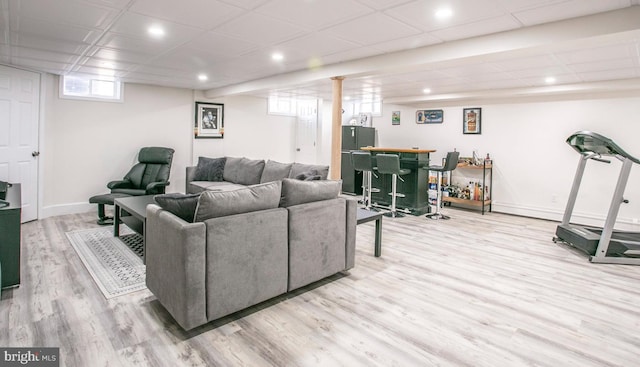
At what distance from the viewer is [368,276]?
3305mm

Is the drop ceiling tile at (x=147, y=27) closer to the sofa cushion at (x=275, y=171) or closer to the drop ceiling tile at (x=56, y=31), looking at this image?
the drop ceiling tile at (x=56, y=31)

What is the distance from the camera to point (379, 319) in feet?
8.27

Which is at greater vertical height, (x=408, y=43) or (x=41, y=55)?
(x=408, y=43)

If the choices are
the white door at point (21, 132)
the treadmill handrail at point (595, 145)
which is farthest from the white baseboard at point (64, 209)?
the treadmill handrail at point (595, 145)

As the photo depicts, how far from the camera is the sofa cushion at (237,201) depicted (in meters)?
2.26

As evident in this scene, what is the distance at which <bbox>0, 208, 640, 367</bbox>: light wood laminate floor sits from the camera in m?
2.08

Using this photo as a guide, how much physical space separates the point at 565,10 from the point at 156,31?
3.42m

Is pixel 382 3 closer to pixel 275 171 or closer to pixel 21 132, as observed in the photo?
pixel 275 171

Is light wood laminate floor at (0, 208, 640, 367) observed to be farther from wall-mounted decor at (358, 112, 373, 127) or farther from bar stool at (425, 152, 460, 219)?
wall-mounted decor at (358, 112, 373, 127)

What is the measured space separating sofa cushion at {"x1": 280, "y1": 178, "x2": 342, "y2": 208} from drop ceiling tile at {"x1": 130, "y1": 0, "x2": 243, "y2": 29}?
4.66ft

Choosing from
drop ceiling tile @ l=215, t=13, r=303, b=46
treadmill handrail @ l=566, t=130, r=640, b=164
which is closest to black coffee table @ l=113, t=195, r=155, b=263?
drop ceiling tile @ l=215, t=13, r=303, b=46

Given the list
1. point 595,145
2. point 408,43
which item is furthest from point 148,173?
point 595,145

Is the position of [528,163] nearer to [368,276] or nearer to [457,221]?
[457,221]

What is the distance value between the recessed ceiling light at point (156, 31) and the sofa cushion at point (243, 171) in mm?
2675
